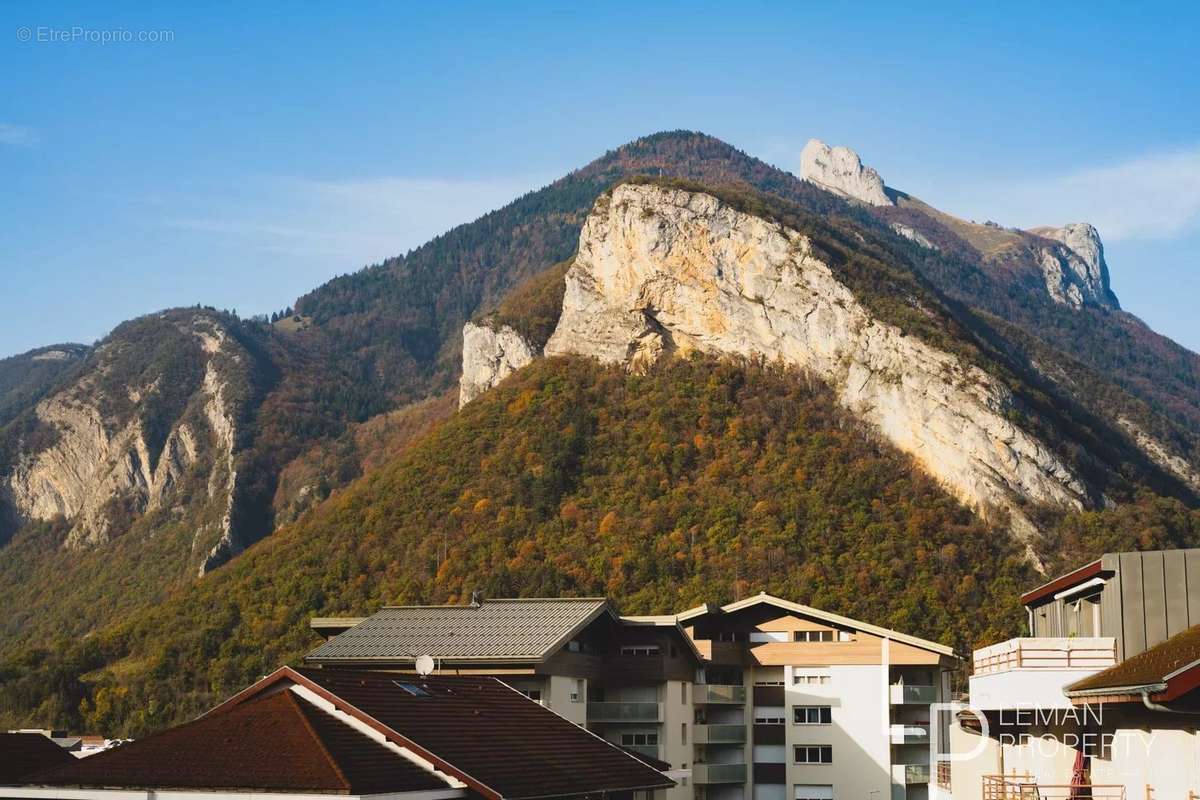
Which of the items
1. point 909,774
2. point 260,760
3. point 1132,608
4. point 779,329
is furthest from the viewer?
point 779,329

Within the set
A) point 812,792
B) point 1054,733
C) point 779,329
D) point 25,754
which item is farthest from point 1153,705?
point 779,329

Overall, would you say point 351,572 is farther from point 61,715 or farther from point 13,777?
point 13,777

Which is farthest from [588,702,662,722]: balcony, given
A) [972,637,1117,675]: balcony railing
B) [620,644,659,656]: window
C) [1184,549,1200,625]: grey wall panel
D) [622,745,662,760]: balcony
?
[1184,549,1200,625]: grey wall panel

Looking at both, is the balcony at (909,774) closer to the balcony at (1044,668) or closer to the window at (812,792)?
the window at (812,792)

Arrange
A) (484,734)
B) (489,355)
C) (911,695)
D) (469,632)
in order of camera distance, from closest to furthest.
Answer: (484,734), (469,632), (911,695), (489,355)

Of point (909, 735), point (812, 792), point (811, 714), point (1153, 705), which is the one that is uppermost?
point (1153, 705)

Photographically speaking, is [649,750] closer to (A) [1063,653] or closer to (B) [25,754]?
(B) [25,754]
